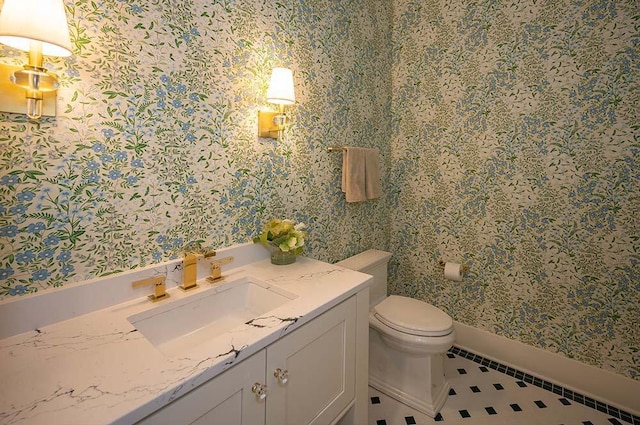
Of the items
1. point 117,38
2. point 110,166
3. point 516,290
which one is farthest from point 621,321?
point 117,38

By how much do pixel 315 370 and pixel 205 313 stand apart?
452 millimetres

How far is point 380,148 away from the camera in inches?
Result: 86.9

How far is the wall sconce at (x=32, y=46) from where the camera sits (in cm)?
68

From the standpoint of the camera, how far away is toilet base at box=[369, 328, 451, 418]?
1.56 metres

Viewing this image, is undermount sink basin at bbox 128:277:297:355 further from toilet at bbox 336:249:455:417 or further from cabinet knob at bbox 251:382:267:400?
toilet at bbox 336:249:455:417

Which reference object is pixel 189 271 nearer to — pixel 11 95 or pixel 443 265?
pixel 11 95

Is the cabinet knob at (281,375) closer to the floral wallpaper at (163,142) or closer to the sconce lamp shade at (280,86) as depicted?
the floral wallpaper at (163,142)

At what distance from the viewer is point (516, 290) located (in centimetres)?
185

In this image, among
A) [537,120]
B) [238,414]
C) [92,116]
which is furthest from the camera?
[537,120]

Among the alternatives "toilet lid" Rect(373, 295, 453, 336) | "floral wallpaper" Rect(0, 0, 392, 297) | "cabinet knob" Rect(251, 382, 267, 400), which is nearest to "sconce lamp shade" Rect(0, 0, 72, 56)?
"floral wallpaper" Rect(0, 0, 392, 297)

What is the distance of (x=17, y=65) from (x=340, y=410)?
1494 millimetres

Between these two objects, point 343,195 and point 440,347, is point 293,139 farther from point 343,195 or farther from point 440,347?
point 440,347

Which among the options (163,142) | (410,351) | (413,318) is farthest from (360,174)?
(163,142)

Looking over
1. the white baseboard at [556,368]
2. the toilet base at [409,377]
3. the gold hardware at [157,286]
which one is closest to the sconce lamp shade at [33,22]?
the gold hardware at [157,286]
